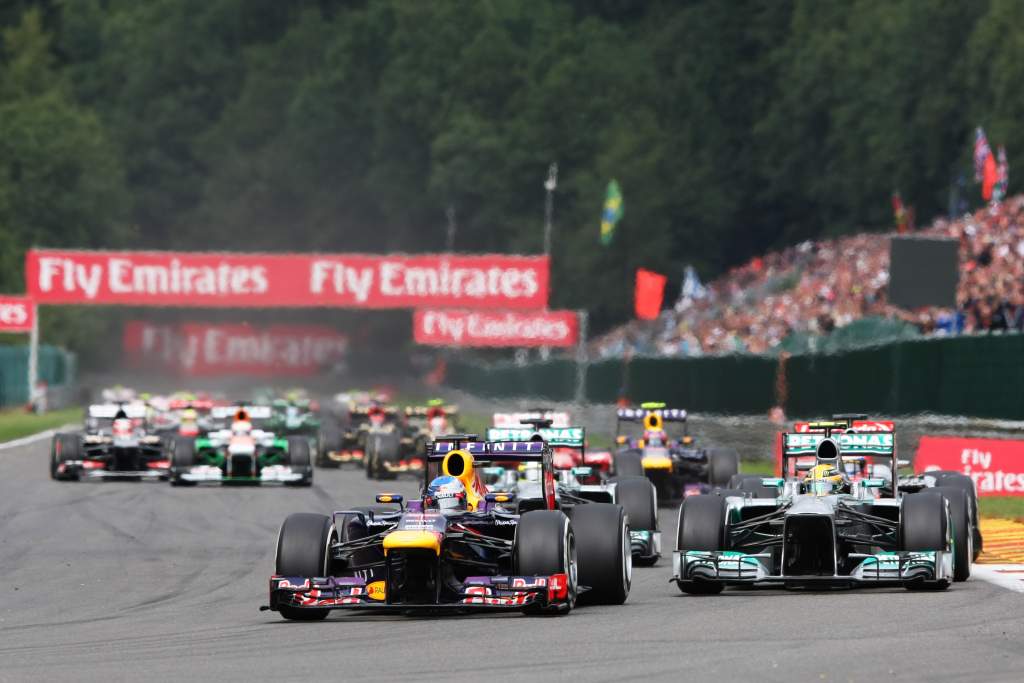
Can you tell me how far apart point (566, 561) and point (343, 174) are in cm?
11477

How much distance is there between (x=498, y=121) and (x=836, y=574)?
103650 mm

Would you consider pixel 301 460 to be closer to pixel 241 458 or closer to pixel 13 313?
pixel 241 458

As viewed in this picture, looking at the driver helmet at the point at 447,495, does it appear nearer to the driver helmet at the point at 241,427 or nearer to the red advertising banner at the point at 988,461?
the red advertising banner at the point at 988,461

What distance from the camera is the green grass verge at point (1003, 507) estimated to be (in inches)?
997

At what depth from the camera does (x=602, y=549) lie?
50.5 feet

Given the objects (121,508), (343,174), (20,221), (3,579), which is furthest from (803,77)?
(3,579)

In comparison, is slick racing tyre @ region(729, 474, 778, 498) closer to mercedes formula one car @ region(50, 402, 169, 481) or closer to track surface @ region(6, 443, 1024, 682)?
track surface @ region(6, 443, 1024, 682)

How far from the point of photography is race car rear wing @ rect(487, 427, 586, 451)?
21469mm

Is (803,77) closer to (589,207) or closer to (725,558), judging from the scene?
(589,207)

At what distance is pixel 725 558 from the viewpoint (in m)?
16.2

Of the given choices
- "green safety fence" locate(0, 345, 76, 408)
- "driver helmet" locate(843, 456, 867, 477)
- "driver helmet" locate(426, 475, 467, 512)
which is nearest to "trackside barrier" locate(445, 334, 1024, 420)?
"driver helmet" locate(843, 456, 867, 477)

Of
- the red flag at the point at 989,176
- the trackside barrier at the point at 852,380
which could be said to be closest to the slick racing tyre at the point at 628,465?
the trackside barrier at the point at 852,380

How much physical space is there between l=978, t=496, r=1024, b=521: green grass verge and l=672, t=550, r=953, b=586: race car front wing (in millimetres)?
9066

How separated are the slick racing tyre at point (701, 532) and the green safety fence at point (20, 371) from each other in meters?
51.7
